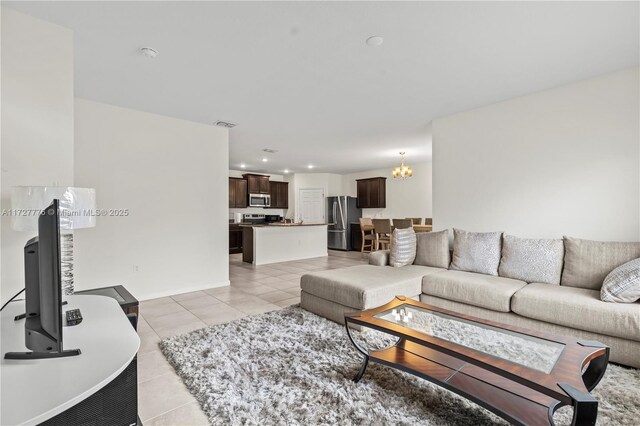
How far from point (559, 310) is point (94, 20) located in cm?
404

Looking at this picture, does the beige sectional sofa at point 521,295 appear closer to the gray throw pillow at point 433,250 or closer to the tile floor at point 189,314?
the gray throw pillow at point 433,250

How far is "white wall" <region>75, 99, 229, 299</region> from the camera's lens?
348cm

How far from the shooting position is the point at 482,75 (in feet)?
9.58

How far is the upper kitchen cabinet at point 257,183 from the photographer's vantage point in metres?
8.80

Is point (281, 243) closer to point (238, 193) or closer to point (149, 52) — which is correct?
point (238, 193)

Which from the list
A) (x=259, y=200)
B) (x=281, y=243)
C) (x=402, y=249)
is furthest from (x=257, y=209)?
(x=402, y=249)

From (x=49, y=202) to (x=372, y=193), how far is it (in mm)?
7991

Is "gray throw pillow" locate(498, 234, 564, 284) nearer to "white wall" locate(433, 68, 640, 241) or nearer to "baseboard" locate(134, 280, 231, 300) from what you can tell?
"white wall" locate(433, 68, 640, 241)

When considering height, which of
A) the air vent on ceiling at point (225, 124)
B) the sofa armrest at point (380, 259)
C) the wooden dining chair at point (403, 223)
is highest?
the air vent on ceiling at point (225, 124)

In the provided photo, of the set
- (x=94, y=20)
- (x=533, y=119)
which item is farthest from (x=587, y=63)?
(x=94, y=20)

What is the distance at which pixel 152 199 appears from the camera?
3922mm

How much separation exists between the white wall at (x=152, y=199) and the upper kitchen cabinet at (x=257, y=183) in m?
4.21

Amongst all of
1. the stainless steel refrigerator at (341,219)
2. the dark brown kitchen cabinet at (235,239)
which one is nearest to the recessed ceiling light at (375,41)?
the dark brown kitchen cabinet at (235,239)

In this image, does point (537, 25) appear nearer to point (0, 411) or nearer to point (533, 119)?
point (533, 119)
